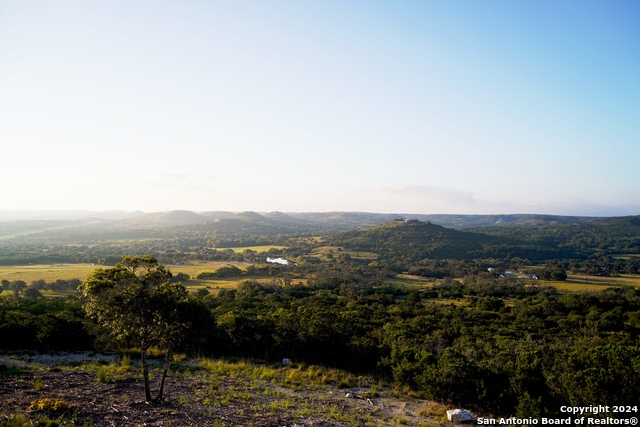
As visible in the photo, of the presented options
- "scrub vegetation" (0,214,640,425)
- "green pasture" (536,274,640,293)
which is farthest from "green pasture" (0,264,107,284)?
"green pasture" (536,274,640,293)

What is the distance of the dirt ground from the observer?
36.4ft

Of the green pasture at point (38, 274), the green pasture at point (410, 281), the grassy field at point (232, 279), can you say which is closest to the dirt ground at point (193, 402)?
the grassy field at point (232, 279)

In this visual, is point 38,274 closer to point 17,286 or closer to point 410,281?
point 17,286

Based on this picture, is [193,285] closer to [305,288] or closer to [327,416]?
[305,288]

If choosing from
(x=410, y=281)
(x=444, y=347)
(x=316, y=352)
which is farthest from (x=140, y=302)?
(x=410, y=281)

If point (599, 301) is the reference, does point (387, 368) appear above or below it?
above

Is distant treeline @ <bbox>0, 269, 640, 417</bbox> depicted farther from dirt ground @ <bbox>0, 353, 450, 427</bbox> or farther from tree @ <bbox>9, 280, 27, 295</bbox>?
tree @ <bbox>9, 280, 27, 295</bbox>

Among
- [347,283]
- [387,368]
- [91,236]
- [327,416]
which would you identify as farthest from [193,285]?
[91,236]

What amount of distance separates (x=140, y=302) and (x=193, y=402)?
187 inches

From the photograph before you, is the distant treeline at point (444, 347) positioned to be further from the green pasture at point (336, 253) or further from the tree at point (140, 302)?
the green pasture at point (336, 253)

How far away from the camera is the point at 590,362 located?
578 inches

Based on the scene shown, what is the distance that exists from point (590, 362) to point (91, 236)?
214 meters

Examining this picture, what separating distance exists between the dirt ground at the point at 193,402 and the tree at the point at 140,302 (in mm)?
1380

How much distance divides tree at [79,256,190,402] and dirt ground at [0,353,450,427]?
1.38 meters
